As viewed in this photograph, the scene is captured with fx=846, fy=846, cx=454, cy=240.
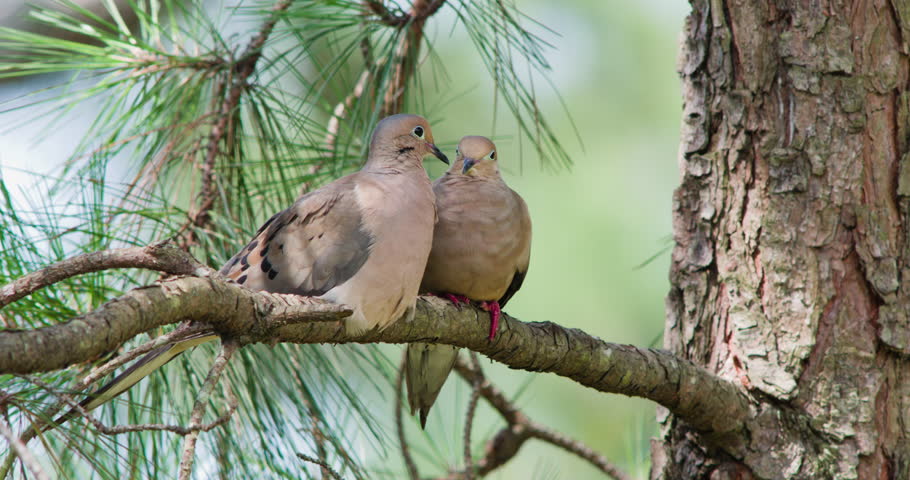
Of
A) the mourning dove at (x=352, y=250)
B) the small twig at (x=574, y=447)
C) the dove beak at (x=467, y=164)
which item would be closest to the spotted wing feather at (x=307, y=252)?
the mourning dove at (x=352, y=250)

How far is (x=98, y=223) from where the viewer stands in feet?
6.59

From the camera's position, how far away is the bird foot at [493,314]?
1955 mm

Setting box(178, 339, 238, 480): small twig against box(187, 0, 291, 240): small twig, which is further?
box(187, 0, 291, 240): small twig

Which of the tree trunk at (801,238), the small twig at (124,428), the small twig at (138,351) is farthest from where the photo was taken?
the tree trunk at (801,238)

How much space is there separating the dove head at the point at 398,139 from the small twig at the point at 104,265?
3.12ft

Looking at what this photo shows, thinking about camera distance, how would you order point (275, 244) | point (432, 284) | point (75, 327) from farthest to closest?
point (432, 284) → point (275, 244) → point (75, 327)

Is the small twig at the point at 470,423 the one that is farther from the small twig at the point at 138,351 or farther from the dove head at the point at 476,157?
the small twig at the point at 138,351

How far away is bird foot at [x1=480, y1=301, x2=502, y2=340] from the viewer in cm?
196

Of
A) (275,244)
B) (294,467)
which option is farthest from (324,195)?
(294,467)

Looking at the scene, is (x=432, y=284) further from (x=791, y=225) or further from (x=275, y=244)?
(x=791, y=225)

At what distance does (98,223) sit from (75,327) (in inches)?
40.8

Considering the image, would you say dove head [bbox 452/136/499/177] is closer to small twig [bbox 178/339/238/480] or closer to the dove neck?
the dove neck

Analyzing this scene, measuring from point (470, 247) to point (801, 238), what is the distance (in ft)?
2.64

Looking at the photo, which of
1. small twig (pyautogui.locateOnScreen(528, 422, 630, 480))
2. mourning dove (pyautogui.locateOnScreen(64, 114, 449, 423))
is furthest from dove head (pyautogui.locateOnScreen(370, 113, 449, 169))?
small twig (pyautogui.locateOnScreen(528, 422, 630, 480))
